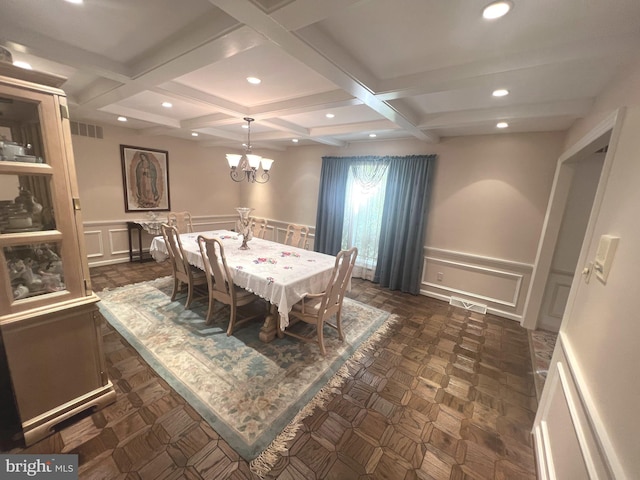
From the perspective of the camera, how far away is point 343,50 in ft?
5.23

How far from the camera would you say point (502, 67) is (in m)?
1.53

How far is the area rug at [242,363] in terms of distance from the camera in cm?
163

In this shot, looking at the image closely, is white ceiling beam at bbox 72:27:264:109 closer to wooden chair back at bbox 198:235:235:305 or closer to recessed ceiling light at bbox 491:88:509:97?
wooden chair back at bbox 198:235:235:305

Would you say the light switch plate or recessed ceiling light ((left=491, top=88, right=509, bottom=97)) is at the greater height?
recessed ceiling light ((left=491, top=88, right=509, bottom=97))

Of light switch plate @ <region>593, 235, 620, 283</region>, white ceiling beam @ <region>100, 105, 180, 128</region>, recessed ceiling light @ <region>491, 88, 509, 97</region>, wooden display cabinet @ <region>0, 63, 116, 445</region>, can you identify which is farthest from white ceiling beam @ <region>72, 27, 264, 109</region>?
light switch plate @ <region>593, 235, 620, 283</region>

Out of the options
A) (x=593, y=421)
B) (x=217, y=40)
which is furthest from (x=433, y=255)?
(x=217, y=40)

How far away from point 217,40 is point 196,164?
4477 millimetres

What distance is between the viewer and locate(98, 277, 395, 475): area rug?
1633 millimetres

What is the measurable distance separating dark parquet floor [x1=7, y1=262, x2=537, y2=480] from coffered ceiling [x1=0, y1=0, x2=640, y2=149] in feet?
7.49

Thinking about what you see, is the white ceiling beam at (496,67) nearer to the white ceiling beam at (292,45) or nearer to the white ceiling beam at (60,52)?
the white ceiling beam at (292,45)

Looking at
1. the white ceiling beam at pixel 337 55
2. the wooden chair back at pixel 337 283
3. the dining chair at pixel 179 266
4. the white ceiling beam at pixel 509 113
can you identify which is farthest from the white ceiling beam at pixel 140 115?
the white ceiling beam at pixel 509 113

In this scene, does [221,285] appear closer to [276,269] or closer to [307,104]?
[276,269]

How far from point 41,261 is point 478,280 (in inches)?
172

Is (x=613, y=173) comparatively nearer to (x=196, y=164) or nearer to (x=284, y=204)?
(x=284, y=204)
